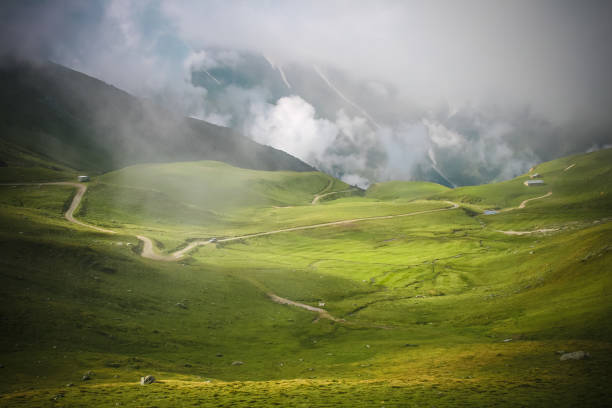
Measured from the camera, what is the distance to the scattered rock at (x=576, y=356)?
101 feet

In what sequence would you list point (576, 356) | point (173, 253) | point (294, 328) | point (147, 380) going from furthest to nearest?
1. point (173, 253)
2. point (294, 328)
3. point (576, 356)
4. point (147, 380)

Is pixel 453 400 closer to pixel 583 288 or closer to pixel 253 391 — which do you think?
pixel 253 391

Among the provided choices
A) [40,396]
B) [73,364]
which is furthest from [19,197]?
[40,396]

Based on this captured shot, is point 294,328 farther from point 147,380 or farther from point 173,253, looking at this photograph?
point 173,253

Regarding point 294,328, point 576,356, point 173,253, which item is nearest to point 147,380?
point 294,328

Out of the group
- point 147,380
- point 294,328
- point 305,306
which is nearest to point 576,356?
point 147,380

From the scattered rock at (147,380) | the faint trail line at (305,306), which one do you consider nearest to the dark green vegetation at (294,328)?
the scattered rock at (147,380)

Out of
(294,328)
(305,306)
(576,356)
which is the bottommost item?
(576,356)

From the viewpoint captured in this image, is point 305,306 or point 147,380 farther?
point 305,306

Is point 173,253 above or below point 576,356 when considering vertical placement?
above

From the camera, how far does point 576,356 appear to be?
31047mm

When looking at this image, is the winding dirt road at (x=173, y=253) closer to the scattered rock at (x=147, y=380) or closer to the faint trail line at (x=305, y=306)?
the faint trail line at (x=305, y=306)

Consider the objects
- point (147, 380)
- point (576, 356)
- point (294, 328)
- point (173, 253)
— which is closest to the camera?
point (147, 380)

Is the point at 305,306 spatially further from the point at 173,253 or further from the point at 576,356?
the point at 576,356
